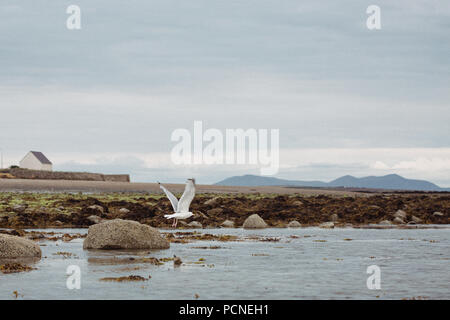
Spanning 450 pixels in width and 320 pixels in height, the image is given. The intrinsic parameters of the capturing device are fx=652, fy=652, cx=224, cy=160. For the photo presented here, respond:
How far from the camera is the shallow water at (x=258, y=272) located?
626 inches

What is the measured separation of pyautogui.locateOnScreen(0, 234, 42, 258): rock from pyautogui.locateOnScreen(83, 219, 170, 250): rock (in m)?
2.78

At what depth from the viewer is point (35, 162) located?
121 meters

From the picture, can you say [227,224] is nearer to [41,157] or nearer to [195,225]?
[195,225]

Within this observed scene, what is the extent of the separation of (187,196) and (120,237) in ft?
13.2

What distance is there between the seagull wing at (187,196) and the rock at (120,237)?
241 cm

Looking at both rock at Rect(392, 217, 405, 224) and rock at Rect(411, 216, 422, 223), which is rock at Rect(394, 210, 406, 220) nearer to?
rock at Rect(392, 217, 405, 224)

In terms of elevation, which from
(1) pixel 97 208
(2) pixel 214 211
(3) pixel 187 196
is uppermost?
(3) pixel 187 196

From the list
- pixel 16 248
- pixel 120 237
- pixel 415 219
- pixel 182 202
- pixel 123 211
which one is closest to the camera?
pixel 16 248

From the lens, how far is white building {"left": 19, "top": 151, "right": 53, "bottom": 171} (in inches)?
4771

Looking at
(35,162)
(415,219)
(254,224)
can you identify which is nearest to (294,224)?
(254,224)

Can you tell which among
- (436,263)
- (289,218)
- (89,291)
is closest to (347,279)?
(436,263)

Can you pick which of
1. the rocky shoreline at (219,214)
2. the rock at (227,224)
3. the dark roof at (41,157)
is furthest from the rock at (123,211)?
the dark roof at (41,157)

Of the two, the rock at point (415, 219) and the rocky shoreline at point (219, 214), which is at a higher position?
the rocky shoreline at point (219, 214)

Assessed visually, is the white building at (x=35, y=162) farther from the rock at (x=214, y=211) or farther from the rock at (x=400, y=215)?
the rock at (x=400, y=215)
